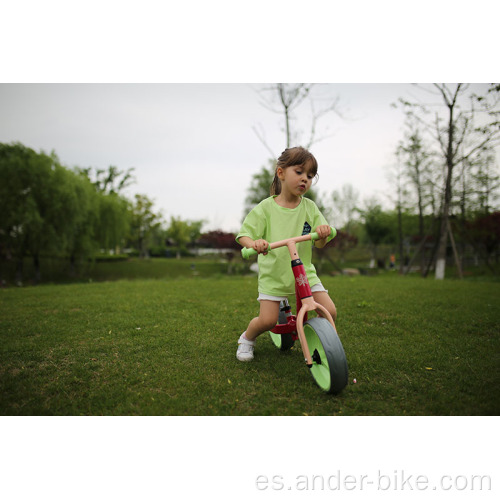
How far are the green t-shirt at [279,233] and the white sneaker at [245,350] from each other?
575mm

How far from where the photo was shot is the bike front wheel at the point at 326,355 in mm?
2201

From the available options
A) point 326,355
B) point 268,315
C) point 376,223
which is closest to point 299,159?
point 268,315

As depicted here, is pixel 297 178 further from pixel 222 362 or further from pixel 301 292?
pixel 222 362

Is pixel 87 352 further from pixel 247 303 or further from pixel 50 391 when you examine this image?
pixel 247 303

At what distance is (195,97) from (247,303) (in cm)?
406

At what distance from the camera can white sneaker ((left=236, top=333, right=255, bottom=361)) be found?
117 inches

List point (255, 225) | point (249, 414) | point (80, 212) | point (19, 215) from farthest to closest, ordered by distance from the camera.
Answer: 1. point (80, 212)
2. point (19, 215)
3. point (255, 225)
4. point (249, 414)

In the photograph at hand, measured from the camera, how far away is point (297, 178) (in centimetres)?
270

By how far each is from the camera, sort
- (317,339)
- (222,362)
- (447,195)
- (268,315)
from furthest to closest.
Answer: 1. (447,195)
2. (222,362)
3. (268,315)
4. (317,339)

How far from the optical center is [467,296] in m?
5.89

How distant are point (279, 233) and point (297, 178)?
0.50 meters

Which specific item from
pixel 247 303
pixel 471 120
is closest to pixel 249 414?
pixel 247 303

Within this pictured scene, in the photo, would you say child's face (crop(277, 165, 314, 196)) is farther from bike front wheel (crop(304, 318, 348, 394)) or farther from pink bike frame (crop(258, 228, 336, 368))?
bike front wheel (crop(304, 318, 348, 394))

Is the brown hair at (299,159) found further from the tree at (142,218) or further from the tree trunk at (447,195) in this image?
the tree at (142,218)
